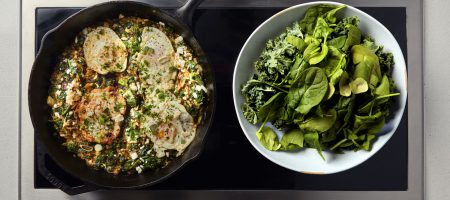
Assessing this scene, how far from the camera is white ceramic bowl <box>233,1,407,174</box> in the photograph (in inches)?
42.1

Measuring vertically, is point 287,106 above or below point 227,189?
above

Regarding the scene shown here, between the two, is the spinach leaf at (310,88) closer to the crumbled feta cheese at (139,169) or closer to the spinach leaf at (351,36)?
the spinach leaf at (351,36)

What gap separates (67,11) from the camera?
1.28m

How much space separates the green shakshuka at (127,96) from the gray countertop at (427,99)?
0.17 metres

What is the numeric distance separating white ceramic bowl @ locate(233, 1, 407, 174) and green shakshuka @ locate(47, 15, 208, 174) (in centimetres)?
15

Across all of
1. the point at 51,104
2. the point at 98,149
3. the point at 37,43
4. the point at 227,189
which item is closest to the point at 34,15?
the point at 37,43

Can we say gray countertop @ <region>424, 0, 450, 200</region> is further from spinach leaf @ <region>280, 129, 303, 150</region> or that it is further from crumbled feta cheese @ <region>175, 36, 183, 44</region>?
crumbled feta cheese @ <region>175, 36, 183, 44</region>

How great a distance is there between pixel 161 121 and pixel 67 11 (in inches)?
16.9

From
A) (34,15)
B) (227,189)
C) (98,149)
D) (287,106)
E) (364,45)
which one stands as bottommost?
(227,189)

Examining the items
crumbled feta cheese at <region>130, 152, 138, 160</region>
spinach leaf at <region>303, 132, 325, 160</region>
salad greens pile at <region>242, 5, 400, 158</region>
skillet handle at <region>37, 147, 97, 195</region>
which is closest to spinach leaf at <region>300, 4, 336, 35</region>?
salad greens pile at <region>242, 5, 400, 158</region>

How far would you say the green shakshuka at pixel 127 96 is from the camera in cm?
123

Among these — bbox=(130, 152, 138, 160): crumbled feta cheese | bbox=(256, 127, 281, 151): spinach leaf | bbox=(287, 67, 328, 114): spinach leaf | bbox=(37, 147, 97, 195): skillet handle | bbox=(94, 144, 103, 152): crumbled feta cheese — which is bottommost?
bbox=(37, 147, 97, 195): skillet handle

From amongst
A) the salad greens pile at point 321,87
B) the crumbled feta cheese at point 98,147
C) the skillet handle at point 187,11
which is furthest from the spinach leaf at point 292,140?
the crumbled feta cheese at point 98,147

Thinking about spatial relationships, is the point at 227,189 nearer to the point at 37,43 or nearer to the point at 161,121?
the point at 161,121
